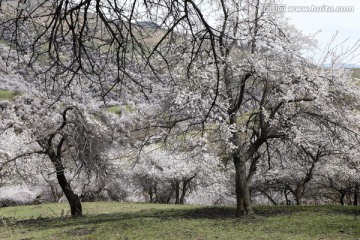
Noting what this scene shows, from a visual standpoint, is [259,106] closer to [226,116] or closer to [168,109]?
[226,116]

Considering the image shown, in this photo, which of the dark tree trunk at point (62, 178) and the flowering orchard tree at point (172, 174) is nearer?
the dark tree trunk at point (62, 178)

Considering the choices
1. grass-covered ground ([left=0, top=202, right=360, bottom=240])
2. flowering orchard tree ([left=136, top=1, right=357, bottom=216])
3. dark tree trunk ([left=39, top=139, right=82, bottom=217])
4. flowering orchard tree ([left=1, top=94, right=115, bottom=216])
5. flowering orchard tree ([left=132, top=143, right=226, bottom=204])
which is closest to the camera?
grass-covered ground ([left=0, top=202, right=360, bottom=240])

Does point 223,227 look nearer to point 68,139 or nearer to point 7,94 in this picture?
point 68,139

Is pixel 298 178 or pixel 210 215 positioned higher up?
pixel 298 178

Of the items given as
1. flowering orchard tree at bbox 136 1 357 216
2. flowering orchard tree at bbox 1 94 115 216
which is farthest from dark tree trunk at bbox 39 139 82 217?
flowering orchard tree at bbox 136 1 357 216

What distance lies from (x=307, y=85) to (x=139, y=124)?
24.2ft

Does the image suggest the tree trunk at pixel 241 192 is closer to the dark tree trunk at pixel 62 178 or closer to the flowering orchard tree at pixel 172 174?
the dark tree trunk at pixel 62 178

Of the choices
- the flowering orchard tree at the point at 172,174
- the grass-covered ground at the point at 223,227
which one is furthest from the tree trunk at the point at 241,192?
the flowering orchard tree at the point at 172,174

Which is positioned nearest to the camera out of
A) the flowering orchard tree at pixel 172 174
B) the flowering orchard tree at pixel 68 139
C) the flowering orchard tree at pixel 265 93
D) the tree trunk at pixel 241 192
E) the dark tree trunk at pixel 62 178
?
the flowering orchard tree at pixel 265 93

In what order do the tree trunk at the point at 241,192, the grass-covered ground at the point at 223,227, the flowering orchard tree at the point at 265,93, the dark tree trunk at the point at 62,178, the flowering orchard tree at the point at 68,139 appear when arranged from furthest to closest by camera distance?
1. the dark tree trunk at the point at 62,178
2. the flowering orchard tree at the point at 68,139
3. the tree trunk at the point at 241,192
4. the flowering orchard tree at the point at 265,93
5. the grass-covered ground at the point at 223,227

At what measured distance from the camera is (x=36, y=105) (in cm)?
2372

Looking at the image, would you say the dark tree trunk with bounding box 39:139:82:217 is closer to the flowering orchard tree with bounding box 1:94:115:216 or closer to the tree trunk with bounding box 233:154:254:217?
the flowering orchard tree with bounding box 1:94:115:216

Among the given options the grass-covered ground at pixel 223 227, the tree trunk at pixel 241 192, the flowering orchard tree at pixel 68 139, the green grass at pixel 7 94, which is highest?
the green grass at pixel 7 94

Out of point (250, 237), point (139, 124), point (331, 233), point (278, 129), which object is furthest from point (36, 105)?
point (331, 233)
